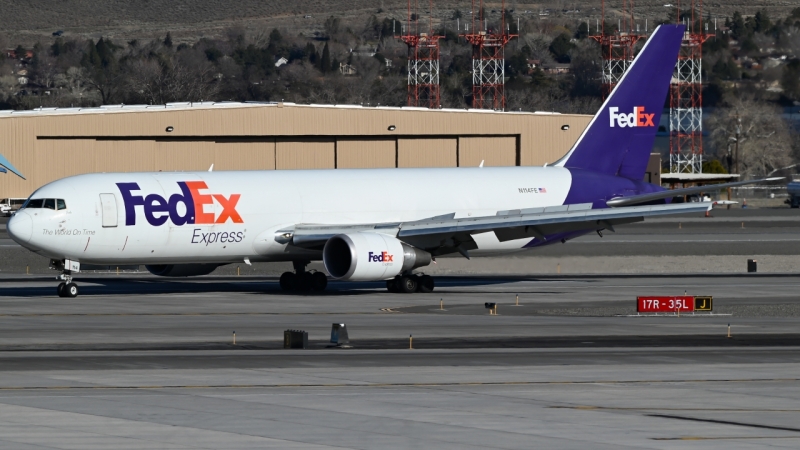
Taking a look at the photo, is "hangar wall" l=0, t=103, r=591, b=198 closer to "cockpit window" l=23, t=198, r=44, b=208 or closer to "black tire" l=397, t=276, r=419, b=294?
"black tire" l=397, t=276, r=419, b=294

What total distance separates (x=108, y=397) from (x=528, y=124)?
76715 millimetres

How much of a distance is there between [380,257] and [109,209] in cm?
872

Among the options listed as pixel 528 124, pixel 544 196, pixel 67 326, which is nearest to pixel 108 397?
pixel 67 326

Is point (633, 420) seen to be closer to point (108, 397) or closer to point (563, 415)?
point (563, 415)

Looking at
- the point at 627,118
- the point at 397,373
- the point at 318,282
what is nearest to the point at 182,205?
the point at 318,282

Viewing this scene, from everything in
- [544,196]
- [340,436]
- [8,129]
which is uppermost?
[8,129]

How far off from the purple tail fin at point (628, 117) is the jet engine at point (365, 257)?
10.3 meters

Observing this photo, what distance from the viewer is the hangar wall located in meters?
88.7

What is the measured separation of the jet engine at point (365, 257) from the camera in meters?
43.1

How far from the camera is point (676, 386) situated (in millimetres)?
23938

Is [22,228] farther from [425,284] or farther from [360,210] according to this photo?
[425,284]

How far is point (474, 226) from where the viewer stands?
44.8 m

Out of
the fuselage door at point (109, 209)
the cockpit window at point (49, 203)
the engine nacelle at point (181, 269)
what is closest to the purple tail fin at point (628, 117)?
the engine nacelle at point (181, 269)

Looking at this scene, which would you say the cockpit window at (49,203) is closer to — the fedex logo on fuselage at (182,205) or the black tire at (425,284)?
the fedex logo on fuselage at (182,205)
